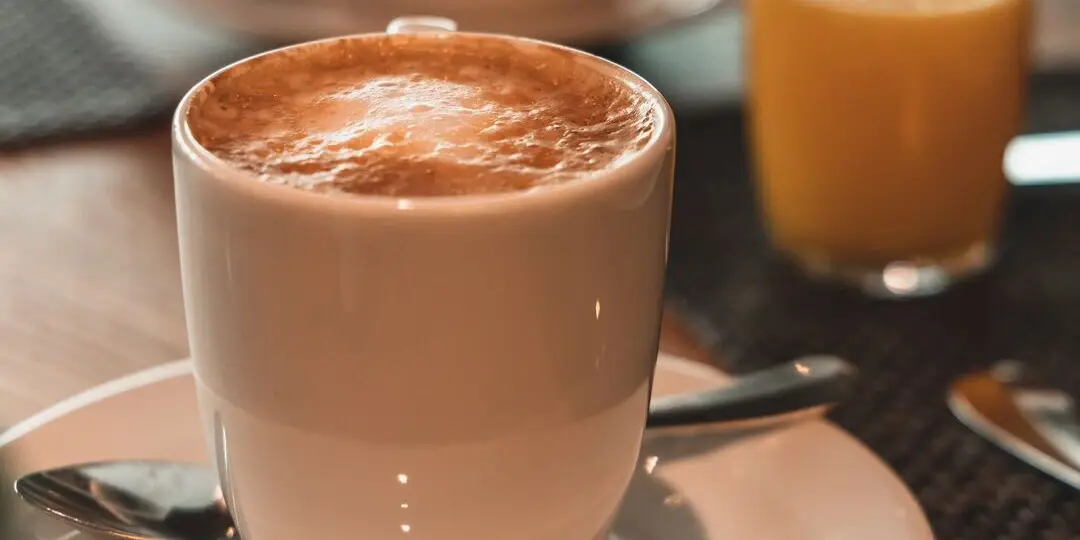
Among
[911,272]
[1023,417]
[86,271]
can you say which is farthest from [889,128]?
[86,271]

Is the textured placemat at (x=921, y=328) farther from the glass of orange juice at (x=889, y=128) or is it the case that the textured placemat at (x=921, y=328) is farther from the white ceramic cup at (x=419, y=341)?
the white ceramic cup at (x=419, y=341)

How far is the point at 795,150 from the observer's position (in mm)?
936

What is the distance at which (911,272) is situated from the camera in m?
0.92

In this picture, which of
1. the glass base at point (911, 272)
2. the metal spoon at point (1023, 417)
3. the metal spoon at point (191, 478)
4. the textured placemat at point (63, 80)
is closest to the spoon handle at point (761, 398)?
the metal spoon at point (191, 478)

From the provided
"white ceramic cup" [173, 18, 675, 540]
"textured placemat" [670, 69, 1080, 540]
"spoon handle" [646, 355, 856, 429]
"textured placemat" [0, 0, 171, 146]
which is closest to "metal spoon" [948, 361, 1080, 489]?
"textured placemat" [670, 69, 1080, 540]

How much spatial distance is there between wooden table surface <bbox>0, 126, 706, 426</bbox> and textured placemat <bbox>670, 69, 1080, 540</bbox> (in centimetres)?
9

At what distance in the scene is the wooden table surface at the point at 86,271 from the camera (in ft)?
2.40

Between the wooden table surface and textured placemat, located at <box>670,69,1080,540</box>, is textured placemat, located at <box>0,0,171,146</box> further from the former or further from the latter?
textured placemat, located at <box>670,69,1080,540</box>

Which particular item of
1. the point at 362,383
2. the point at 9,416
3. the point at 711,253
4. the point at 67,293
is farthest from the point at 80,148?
the point at 362,383

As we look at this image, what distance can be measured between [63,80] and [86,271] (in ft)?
1.26

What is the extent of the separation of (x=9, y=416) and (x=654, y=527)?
1.30 feet

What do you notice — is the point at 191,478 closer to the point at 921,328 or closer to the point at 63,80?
the point at 921,328

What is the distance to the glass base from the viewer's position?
903mm

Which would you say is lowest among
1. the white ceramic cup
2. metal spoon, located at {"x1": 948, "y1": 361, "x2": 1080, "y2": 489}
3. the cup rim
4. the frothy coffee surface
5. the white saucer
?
metal spoon, located at {"x1": 948, "y1": 361, "x2": 1080, "y2": 489}
